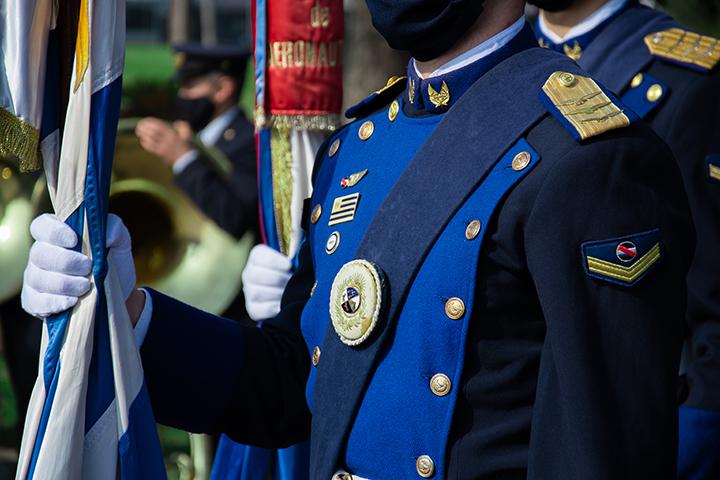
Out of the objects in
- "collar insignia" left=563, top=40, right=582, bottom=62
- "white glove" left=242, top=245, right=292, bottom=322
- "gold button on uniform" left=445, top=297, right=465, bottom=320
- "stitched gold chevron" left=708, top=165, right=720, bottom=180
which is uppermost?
"collar insignia" left=563, top=40, right=582, bottom=62

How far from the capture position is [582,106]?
2.08 meters

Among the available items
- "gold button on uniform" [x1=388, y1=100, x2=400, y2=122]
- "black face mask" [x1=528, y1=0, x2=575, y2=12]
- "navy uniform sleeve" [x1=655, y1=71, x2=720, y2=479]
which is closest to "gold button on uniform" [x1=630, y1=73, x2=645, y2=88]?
"navy uniform sleeve" [x1=655, y1=71, x2=720, y2=479]

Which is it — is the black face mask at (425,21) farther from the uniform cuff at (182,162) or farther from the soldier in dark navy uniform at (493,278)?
the uniform cuff at (182,162)

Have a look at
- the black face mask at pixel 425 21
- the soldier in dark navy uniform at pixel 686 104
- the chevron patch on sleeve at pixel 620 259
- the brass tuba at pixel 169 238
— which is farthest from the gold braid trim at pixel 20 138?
the brass tuba at pixel 169 238

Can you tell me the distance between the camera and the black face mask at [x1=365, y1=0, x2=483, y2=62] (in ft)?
7.15

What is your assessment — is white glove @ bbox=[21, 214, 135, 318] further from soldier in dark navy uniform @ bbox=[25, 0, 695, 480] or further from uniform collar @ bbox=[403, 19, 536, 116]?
uniform collar @ bbox=[403, 19, 536, 116]

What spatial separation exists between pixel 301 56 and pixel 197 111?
433 centimetres

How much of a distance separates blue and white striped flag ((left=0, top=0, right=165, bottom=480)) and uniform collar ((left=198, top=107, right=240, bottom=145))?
4.65 metres

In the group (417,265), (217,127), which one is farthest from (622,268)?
(217,127)

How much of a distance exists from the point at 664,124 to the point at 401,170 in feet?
3.98

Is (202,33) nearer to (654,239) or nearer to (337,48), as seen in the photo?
(337,48)

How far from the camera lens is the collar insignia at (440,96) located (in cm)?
232

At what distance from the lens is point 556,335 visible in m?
1.96

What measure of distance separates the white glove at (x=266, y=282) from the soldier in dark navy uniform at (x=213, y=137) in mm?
2562
